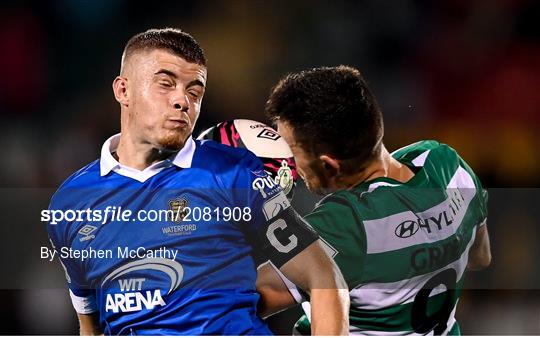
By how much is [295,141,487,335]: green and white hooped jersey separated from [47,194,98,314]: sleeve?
2.75 feet

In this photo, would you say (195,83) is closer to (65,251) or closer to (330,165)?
(330,165)

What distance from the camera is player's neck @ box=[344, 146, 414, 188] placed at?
2.71m

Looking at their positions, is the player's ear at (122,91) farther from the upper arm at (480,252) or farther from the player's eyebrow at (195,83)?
the upper arm at (480,252)

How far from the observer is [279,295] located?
2.52 m

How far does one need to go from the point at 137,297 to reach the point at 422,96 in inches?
67.0

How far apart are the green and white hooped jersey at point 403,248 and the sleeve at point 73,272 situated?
2.75ft

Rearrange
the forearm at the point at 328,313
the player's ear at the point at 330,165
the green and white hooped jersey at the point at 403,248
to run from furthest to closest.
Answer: the player's ear at the point at 330,165 → the green and white hooped jersey at the point at 403,248 → the forearm at the point at 328,313

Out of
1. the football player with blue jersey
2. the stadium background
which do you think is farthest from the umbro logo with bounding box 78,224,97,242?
the stadium background

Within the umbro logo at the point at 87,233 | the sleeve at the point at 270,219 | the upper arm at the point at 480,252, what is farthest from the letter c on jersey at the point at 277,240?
the upper arm at the point at 480,252

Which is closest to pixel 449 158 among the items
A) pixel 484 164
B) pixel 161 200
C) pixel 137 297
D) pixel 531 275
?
pixel 484 164

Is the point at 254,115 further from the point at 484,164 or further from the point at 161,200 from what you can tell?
the point at 484,164

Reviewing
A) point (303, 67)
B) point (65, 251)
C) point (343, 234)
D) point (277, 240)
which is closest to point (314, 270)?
point (277, 240)

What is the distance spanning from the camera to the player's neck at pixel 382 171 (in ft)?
8.89

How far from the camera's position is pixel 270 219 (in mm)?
2395
